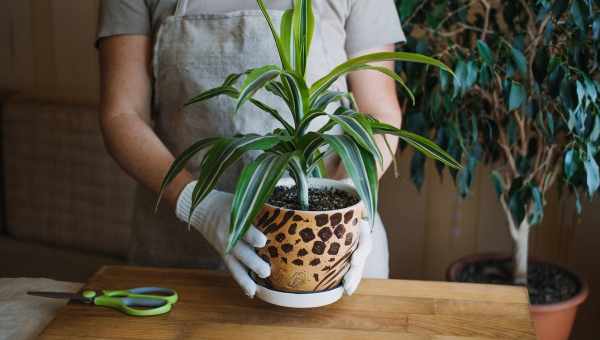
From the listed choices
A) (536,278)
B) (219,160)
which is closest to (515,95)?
(536,278)

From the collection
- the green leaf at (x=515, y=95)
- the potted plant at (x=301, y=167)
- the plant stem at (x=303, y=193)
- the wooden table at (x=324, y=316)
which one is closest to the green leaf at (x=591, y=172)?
the green leaf at (x=515, y=95)

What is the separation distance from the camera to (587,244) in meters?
2.23

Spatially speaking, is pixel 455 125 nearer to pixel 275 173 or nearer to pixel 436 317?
pixel 436 317

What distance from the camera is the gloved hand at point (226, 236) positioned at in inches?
37.5

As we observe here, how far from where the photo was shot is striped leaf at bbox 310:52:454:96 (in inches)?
35.0

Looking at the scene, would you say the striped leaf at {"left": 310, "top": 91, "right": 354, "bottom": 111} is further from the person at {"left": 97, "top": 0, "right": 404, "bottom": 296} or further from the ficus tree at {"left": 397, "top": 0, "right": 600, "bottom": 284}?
the ficus tree at {"left": 397, "top": 0, "right": 600, "bottom": 284}

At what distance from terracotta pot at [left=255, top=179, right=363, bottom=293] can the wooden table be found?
0.06m

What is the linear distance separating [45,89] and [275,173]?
2.19m

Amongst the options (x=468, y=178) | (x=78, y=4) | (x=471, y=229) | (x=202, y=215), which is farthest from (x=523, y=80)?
(x=78, y=4)

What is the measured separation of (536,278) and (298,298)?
133 centimetres

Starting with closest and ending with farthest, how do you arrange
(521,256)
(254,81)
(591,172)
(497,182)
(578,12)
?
(254,81) < (578,12) < (591,172) < (497,182) < (521,256)

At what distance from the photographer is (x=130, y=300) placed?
101 centimetres

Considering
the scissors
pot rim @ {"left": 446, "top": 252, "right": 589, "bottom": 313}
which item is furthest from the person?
pot rim @ {"left": 446, "top": 252, "right": 589, "bottom": 313}

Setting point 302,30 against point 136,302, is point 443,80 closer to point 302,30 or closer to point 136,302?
point 302,30
